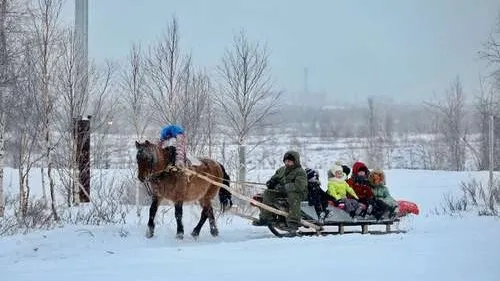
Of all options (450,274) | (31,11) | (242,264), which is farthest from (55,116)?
(450,274)

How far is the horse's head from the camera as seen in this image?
1272 centimetres

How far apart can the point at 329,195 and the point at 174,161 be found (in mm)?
3159

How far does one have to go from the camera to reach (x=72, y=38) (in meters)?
21.5

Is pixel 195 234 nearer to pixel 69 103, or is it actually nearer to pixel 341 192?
pixel 341 192

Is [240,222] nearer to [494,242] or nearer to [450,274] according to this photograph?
[494,242]

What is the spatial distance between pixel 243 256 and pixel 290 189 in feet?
12.7

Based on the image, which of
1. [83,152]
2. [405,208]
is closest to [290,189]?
[405,208]

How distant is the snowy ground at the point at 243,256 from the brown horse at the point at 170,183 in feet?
1.41

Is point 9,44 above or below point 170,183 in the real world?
above

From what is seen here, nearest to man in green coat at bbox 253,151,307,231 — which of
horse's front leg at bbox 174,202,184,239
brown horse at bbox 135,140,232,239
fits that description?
brown horse at bbox 135,140,232,239

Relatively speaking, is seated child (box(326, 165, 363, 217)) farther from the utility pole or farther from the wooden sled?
the utility pole

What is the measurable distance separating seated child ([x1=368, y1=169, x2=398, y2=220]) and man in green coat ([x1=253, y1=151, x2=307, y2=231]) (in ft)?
6.07

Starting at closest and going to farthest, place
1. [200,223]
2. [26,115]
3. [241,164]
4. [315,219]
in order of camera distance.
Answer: [315,219], [200,223], [26,115], [241,164]

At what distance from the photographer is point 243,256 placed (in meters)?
9.50
